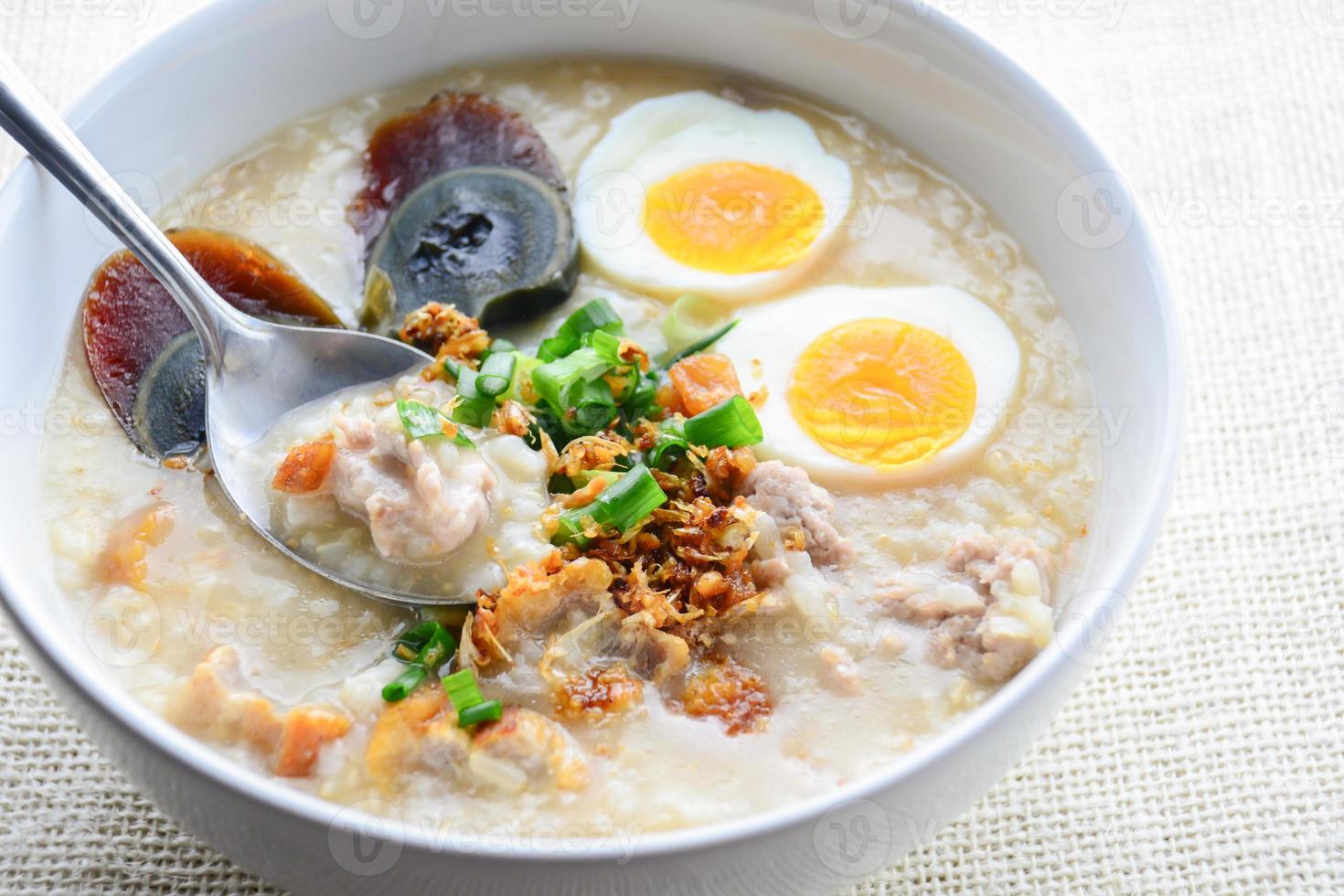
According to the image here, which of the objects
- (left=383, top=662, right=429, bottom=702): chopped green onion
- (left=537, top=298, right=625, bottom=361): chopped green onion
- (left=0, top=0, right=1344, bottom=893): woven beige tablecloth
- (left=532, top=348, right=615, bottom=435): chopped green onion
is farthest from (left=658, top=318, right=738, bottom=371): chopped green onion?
(left=0, top=0, right=1344, bottom=893): woven beige tablecloth

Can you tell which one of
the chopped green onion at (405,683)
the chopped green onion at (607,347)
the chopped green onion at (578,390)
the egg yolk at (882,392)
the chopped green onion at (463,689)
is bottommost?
the chopped green onion at (405,683)

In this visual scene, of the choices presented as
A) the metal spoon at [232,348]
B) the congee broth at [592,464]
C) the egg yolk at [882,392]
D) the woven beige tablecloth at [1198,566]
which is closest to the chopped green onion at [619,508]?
the congee broth at [592,464]

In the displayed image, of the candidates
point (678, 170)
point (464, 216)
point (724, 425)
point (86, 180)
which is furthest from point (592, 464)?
point (86, 180)

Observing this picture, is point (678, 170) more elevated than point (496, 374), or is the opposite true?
point (678, 170)

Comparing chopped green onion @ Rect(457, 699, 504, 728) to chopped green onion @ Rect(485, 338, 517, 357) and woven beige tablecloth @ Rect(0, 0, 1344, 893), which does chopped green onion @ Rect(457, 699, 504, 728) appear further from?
chopped green onion @ Rect(485, 338, 517, 357)

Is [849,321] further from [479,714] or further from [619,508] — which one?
[479,714]

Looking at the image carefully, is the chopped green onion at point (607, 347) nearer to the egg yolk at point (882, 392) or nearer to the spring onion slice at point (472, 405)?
the spring onion slice at point (472, 405)

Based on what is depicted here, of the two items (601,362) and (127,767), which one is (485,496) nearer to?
(601,362)
